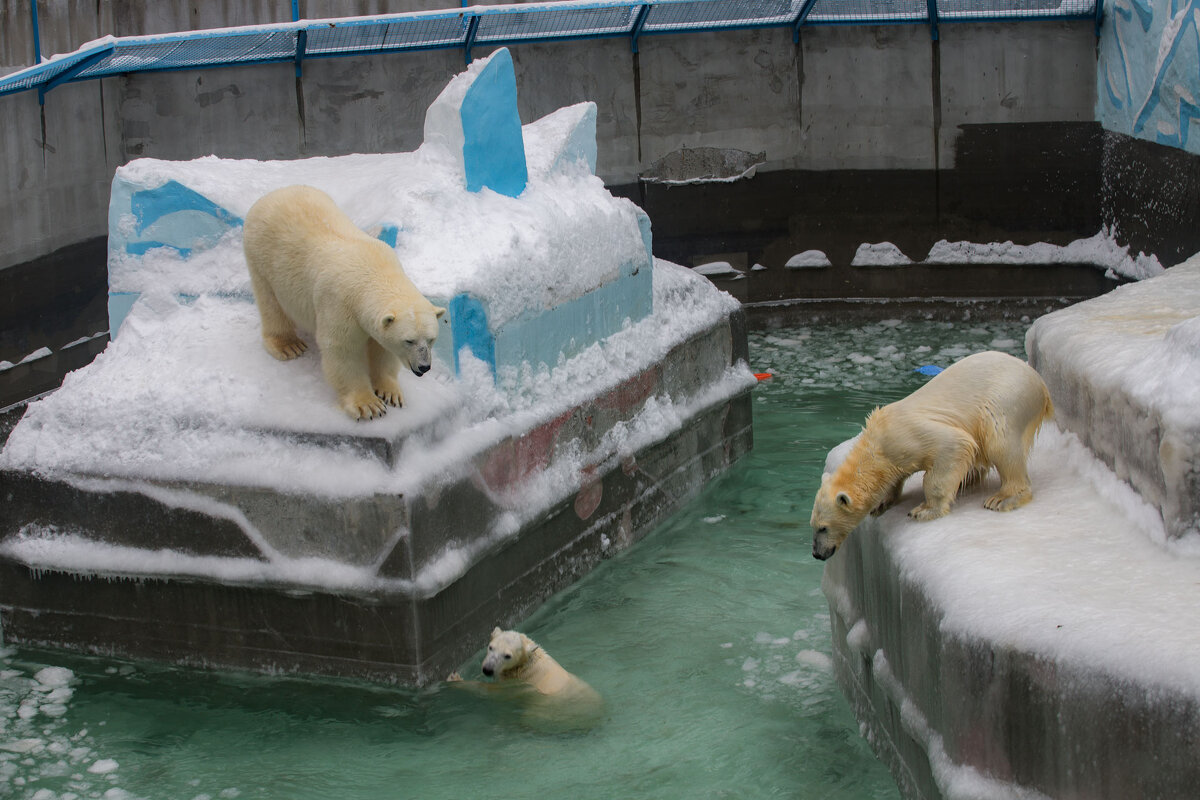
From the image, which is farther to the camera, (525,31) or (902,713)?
(525,31)

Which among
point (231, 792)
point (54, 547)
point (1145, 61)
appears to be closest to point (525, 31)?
point (1145, 61)

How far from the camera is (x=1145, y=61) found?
1040 centimetres

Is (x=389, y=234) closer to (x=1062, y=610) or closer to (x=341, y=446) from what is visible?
(x=341, y=446)

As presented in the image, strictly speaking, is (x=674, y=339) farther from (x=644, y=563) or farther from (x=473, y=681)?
(x=473, y=681)

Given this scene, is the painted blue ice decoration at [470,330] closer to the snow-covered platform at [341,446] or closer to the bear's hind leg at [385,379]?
Result: the snow-covered platform at [341,446]

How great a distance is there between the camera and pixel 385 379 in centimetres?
539

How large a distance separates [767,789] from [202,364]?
2.86 meters

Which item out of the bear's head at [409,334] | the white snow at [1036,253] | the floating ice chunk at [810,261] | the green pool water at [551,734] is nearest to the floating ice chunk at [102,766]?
the green pool water at [551,734]

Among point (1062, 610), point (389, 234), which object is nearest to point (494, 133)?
point (389, 234)

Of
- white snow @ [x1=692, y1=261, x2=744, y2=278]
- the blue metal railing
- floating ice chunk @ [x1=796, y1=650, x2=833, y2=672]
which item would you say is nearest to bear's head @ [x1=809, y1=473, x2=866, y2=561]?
floating ice chunk @ [x1=796, y1=650, x2=833, y2=672]

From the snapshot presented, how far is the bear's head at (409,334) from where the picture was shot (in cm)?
499

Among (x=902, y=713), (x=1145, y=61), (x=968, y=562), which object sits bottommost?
(x=902, y=713)

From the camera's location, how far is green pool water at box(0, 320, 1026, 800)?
477cm

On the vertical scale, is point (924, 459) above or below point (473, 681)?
above
